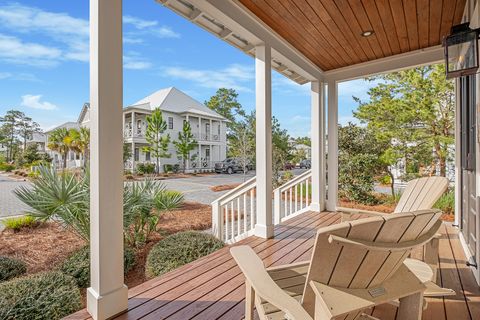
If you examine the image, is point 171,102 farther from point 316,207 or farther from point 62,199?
point 62,199

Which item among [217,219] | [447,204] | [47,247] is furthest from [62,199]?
[447,204]

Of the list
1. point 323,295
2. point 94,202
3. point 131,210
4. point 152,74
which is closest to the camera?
point 323,295

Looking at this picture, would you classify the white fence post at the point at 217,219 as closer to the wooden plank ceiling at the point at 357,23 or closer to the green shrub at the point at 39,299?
the green shrub at the point at 39,299

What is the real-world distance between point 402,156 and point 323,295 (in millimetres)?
6760

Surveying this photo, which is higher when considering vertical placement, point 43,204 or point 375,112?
point 375,112

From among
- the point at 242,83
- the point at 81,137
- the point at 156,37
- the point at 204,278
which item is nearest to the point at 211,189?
the point at 81,137

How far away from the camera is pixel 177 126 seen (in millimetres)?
18672

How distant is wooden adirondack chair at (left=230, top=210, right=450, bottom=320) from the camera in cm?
99

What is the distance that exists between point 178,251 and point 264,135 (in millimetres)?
1848

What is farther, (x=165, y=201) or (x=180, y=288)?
(x=165, y=201)

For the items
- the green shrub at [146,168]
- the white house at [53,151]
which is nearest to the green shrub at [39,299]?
the white house at [53,151]

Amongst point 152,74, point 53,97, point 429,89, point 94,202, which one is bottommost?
point 94,202

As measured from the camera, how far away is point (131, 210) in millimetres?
3574

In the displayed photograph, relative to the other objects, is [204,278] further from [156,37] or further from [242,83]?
[242,83]
